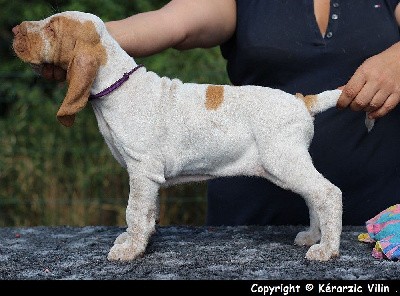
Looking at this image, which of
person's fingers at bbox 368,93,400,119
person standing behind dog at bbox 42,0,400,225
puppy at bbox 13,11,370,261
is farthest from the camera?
person standing behind dog at bbox 42,0,400,225

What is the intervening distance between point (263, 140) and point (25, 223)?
1930mm

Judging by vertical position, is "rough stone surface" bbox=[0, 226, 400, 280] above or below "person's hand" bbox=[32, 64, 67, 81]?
below

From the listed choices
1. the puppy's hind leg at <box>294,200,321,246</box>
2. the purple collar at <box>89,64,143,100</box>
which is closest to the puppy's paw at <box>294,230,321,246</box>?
the puppy's hind leg at <box>294,200,321,246</box>

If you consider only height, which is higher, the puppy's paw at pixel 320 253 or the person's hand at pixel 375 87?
the person's hand at pixel 375 87

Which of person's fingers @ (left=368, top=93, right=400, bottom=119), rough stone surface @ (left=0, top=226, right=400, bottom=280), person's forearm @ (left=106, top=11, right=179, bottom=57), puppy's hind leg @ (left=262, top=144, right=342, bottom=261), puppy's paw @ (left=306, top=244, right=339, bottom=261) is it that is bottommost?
rough stone surface @ (left=0, top=226, right=400, bottom=280)

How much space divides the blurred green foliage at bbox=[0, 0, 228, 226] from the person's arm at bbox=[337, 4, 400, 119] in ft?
5.11

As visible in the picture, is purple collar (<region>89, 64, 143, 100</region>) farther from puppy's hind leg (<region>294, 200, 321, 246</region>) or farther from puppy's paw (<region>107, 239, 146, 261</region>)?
puppy's hind leg (<region>294, 200, 321, 246</region>)

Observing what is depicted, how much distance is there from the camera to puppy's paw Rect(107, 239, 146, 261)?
140 centimetres

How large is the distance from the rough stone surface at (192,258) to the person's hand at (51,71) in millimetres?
330

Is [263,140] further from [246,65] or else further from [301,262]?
[246,65]

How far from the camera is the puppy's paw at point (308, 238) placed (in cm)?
151

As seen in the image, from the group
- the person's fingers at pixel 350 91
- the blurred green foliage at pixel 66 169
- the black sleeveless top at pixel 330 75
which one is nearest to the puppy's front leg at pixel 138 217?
the person's fingers at pixel 350 91

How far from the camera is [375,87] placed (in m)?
1.48

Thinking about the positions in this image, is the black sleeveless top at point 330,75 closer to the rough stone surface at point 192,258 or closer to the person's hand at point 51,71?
the rough stone surface at point 192,258
